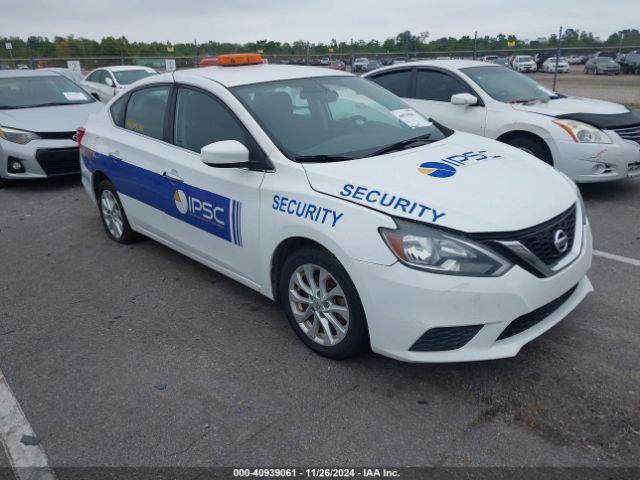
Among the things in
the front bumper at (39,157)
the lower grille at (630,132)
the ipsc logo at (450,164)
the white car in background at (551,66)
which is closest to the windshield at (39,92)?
the front bumper at (39,157)

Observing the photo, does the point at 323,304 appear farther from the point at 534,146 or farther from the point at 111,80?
the point at 111,80

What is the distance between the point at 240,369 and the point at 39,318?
5.77ft

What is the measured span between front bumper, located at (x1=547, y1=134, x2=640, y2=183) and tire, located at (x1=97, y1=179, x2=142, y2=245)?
468 centimetres

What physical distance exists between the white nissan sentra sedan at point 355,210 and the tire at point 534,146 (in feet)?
9.00

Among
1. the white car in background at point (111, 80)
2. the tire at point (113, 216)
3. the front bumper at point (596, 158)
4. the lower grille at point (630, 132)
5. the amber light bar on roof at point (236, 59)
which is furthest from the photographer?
the white car in background at point (111, 80)

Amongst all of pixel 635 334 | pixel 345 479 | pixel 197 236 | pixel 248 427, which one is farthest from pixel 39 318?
pixel 635 334

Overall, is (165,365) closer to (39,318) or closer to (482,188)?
(39,318)

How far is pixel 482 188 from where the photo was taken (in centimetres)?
A: 310

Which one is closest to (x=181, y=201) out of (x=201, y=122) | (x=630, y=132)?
(x=201, y=122)

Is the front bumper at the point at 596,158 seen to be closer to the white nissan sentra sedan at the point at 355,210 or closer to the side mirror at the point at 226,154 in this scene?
the white nissan sentra sedan at the point at 355,210

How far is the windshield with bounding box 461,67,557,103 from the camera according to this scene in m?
6.99

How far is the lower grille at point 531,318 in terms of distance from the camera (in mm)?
2881

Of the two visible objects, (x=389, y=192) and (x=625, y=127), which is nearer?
(x=389, y=192)

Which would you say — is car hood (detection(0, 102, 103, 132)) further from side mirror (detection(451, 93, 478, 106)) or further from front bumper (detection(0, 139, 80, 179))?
side mirror (detection(451, 93, 478, 106))
